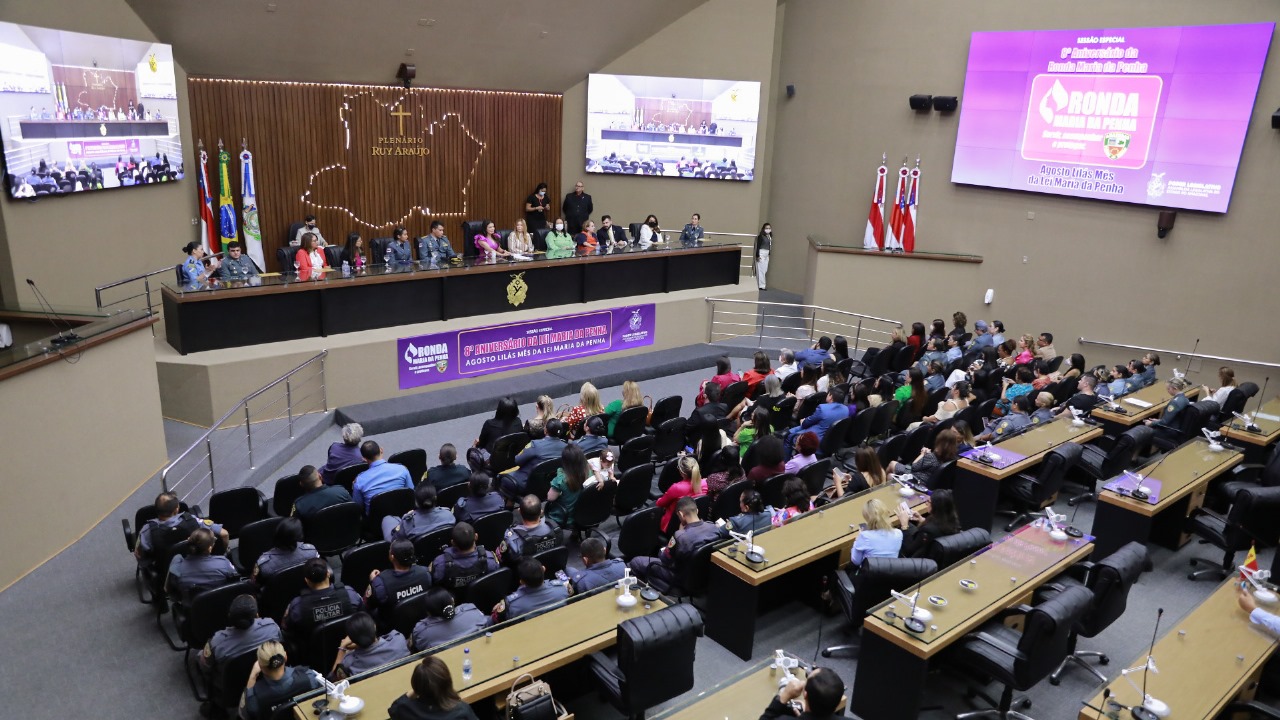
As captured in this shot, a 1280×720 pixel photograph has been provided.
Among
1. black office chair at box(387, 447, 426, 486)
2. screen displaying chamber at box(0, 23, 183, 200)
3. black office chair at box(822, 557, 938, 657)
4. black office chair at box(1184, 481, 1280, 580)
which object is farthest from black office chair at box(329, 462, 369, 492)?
black office chair at box(1184, 481, 1280, 580)

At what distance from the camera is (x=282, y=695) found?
4.15m

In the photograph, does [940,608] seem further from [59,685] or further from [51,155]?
[51,155]

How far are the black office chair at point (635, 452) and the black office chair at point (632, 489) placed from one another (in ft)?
1.39

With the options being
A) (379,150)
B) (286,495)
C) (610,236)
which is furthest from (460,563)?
(379,150)

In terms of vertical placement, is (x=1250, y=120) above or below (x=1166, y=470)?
above

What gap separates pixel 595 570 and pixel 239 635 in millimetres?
1982

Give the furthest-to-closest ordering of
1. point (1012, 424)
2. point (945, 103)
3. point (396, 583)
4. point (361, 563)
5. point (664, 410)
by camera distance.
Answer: point (945, 103) < point (664, 410) < point (1012, 424) < point (361, 563) < point (396, 583)

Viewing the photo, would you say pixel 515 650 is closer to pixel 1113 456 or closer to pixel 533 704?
pixel 533 704

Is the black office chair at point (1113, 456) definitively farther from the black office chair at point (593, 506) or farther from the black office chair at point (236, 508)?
the black office chair at point (236, 508)

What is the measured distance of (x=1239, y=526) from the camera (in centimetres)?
666

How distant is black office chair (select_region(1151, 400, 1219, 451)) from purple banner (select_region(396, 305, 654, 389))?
6.59 m

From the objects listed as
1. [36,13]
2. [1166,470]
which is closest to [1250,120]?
[1166,470]

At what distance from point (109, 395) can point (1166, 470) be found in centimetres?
909

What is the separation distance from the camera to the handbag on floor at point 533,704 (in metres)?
4.07
